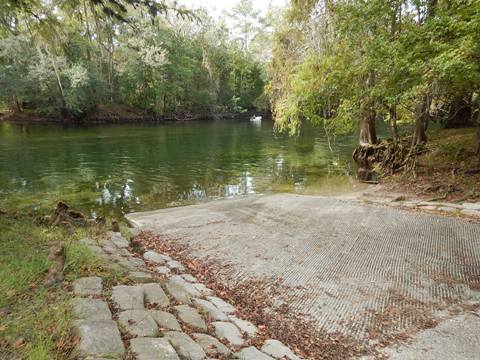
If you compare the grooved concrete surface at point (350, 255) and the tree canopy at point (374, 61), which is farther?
the tree canopy at point (374, 61)

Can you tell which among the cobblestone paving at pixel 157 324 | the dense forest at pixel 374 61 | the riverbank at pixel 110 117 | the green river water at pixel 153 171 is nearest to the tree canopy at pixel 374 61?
the dense forest at pixel 374 61

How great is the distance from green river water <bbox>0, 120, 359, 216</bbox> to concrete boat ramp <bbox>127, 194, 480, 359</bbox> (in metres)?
3.56

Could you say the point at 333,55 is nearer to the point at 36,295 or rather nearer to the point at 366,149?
the point at 366,149

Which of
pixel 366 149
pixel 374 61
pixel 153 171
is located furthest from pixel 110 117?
pixel 374 61

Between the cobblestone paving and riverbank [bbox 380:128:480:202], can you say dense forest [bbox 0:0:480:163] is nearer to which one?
riverbank [bbox 380:128:480:202]

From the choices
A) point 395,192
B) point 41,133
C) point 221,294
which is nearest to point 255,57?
point 41,133

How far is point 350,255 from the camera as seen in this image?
14.8 ft

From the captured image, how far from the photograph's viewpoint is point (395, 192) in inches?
340

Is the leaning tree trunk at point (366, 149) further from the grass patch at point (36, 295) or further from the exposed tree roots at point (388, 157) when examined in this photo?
the grass patch at point (36, 295)

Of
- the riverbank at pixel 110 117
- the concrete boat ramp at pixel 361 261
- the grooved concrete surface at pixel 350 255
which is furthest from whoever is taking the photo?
the riverbank at pixel 110 117

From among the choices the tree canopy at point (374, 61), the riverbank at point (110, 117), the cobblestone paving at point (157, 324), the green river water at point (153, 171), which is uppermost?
the tree canopy at point (374, 61)

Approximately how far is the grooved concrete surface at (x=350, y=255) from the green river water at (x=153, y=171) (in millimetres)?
3571

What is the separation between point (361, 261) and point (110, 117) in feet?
114

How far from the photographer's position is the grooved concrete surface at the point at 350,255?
3409 mm
